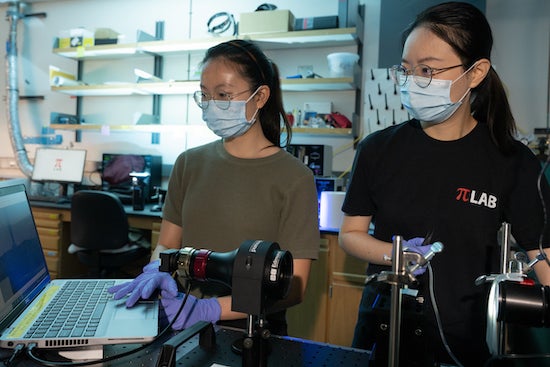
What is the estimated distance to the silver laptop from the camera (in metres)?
0.70

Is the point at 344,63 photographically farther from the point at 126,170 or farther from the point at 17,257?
the point at 17,257

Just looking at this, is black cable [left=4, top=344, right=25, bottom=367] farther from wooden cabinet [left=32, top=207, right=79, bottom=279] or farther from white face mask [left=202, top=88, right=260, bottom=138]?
wooden cabinet [left=32, top=207, right=79, bottom=279]

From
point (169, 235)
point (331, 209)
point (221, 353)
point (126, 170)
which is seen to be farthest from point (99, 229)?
point (221, 353)

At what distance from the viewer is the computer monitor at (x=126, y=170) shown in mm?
3520

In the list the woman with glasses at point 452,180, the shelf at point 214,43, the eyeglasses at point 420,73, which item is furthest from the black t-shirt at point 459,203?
the shelf at point 214,43

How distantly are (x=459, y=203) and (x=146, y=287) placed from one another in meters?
0.75

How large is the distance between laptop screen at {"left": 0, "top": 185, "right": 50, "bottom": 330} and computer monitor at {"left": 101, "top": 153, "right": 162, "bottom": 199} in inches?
100

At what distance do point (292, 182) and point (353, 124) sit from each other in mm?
2062

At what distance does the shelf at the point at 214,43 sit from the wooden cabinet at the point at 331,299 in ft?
4.45

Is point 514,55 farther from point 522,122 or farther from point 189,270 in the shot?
point 189,270

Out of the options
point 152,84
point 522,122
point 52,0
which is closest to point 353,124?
point 522,122

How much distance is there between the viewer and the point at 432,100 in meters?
1.09

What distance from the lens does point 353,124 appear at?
304cm

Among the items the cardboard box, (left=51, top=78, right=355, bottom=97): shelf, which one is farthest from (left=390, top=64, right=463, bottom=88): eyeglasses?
the cardboard box
